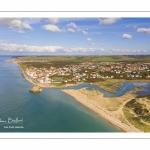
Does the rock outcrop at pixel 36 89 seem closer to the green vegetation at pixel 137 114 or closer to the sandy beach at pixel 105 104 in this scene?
the sandy beach at pixel 105 104

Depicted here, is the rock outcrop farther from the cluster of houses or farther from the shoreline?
the cluster of houses

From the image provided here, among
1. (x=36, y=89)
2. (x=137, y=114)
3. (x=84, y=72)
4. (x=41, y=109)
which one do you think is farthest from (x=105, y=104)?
(x=36, y=89)

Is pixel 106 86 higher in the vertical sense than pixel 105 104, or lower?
higher

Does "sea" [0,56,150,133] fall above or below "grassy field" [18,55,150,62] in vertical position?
below

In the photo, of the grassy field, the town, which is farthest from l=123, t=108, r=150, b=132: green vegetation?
the grassy field

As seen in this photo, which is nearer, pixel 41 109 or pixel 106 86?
pixel 41 109

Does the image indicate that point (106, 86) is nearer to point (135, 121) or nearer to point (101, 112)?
point (101, 112)
